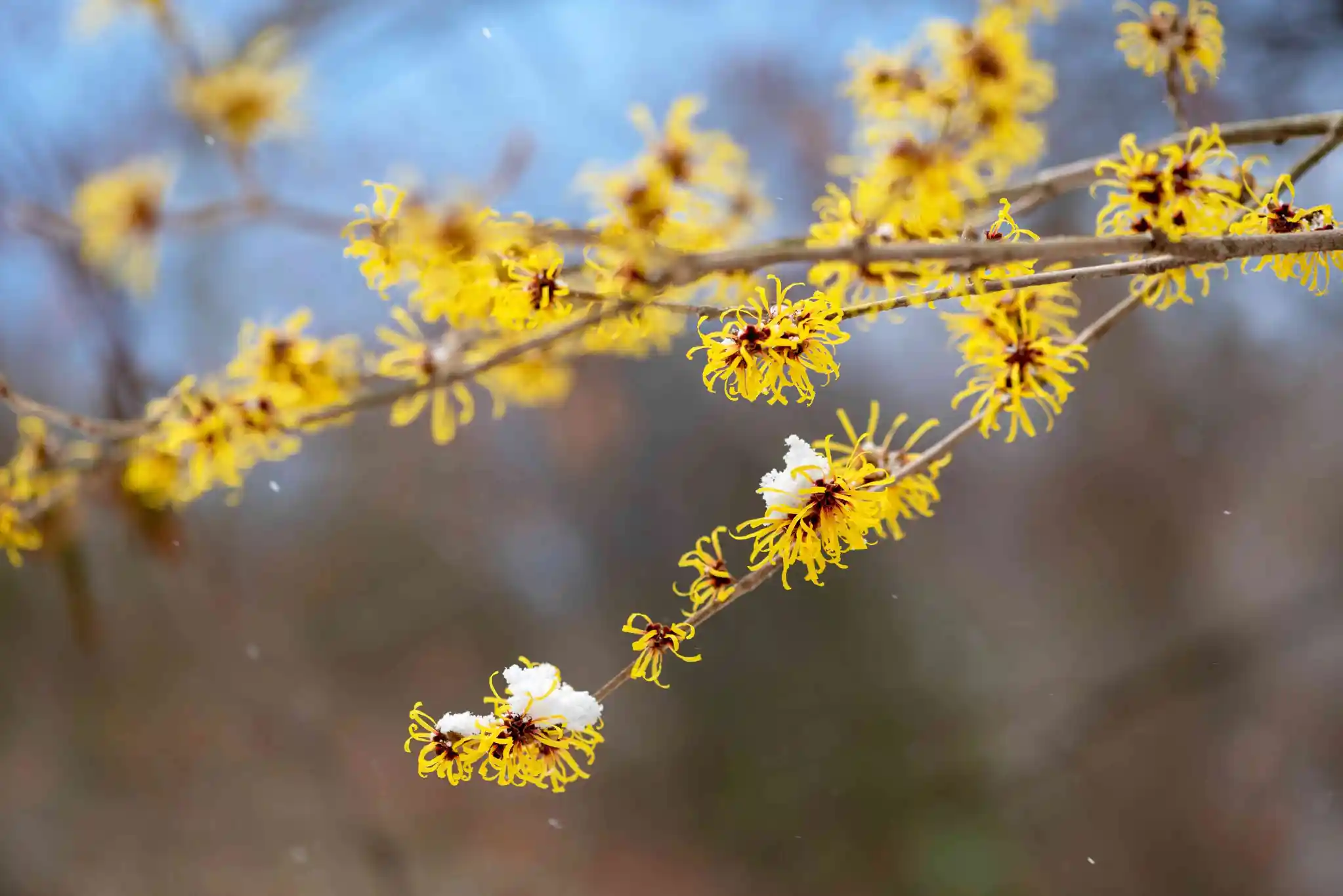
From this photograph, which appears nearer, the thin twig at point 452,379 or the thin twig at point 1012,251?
the thin twig at point 1012,251

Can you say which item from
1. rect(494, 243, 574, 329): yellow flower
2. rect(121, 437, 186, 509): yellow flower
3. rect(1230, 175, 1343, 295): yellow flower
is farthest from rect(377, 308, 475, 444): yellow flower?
rect(1230, 175, 1343, 295): yellow flower

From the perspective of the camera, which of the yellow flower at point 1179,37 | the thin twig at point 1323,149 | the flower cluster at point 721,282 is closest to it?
the flower cluster at point 721,282

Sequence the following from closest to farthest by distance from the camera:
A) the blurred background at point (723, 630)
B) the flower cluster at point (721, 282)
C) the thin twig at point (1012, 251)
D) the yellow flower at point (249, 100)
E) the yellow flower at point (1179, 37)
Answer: the thin twig at point (1012, 251)
the flower cluster at point (721, 282)
the yellow flower at point (1179, 37)
the yellow flower at point (249, 100)
the blurred background at point (723, 630)

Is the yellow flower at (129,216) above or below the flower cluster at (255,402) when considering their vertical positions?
above

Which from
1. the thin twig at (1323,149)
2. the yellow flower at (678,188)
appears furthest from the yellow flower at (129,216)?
the thin twig at (1323,149)

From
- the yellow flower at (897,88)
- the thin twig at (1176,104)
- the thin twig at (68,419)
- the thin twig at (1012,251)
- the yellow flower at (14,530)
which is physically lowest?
the thin twig at (1012,251)

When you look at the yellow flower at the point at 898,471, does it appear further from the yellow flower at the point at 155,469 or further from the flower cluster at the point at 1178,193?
the yellow flower at the point at 155,469
